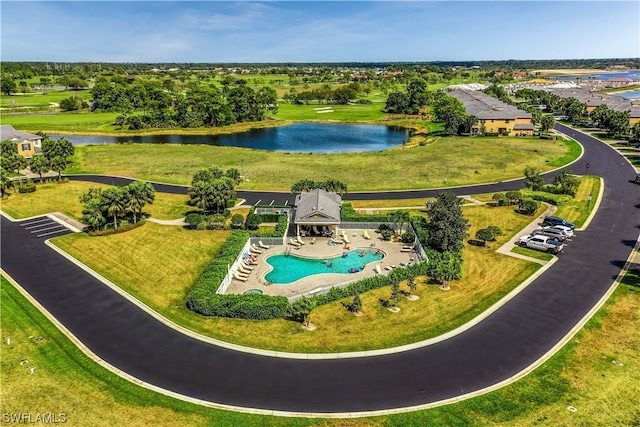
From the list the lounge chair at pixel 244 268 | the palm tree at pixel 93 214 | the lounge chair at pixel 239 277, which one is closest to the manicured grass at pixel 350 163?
the palm tree at pixel 93 214

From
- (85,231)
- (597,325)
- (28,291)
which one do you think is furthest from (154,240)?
(597,325)

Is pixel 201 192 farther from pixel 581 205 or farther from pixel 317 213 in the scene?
pixel 581 205

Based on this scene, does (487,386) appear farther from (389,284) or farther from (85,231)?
(85,231)

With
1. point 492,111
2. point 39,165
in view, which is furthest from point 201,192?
point 492,111

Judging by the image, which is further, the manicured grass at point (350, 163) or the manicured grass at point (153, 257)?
the manicured grass at point (350, 163)

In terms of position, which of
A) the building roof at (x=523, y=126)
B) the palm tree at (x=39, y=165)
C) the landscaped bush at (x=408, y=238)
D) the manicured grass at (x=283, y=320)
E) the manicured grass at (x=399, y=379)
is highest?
the building roof at (x=523, y=126)

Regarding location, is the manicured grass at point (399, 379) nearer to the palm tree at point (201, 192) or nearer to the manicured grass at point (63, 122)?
the palm tree at point (201, 192)
